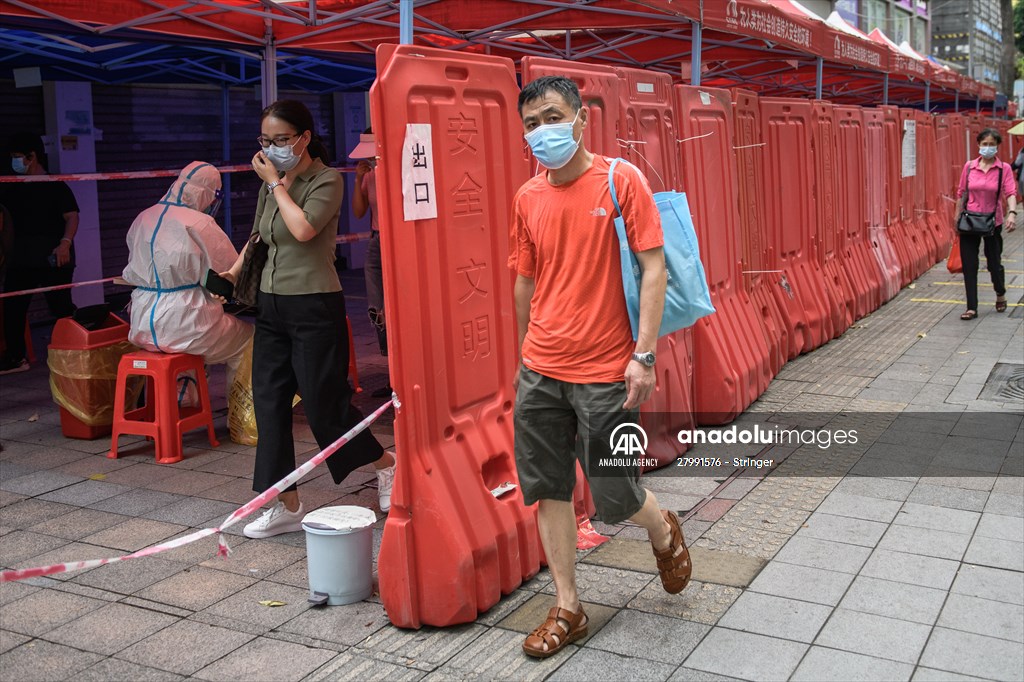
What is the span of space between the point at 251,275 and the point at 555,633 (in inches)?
93.7

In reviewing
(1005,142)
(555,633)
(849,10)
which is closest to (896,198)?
(555,633)

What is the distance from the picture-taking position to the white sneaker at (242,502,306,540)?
523 centimetres

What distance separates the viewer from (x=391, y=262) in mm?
4059

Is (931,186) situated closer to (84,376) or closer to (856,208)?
(856,208)

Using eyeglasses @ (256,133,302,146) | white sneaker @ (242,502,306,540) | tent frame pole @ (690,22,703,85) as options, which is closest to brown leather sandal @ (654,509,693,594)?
white sneaker @ (242,502,306,540)

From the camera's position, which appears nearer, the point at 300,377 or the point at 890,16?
the point at 300,377

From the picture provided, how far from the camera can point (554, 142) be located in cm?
379

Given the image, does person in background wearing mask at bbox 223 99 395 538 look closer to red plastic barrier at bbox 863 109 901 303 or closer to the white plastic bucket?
the white plastic bucket

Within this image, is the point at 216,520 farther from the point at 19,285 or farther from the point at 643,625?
the point at 19,285

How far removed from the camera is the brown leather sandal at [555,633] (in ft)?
12.7

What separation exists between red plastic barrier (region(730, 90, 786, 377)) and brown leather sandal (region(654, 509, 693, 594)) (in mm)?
4111

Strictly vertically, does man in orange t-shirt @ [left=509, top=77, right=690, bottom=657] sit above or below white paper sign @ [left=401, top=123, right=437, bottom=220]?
below

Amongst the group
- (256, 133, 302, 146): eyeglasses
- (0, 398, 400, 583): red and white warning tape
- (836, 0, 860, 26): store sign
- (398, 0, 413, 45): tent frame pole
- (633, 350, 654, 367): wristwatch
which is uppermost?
(836, 0, 860, 26): store sign

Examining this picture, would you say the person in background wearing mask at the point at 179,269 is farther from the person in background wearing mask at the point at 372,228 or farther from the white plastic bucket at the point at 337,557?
the white plastic bucket at the point at 337,557
